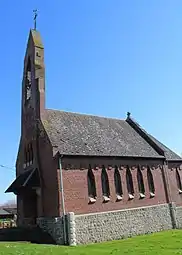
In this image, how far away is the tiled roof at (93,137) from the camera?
27.1 metres

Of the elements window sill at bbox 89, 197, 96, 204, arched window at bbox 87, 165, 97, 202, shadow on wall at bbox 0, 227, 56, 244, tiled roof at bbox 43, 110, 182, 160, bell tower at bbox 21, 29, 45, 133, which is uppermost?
bell tower at bbox 21, 29, 45, 133

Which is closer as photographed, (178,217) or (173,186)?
(178,217)

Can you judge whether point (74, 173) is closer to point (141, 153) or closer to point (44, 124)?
point (44, 124)

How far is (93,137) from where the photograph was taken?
30.2m

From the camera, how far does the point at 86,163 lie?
1053 inches

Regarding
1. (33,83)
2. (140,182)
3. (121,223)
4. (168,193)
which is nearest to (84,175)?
(121,223)

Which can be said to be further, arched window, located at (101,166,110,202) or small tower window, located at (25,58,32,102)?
small tower window, located at (25,58,32,102)

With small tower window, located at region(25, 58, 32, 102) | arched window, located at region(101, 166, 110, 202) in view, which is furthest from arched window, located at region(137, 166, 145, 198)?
small tower window, located at region(25, 58, 32, 102)

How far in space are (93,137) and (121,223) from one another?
8.14m

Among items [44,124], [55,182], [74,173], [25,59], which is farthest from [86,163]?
[25,59]

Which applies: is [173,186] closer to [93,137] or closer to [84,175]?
[93,137]

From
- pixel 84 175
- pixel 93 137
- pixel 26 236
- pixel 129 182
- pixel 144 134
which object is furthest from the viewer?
pixel 144 134

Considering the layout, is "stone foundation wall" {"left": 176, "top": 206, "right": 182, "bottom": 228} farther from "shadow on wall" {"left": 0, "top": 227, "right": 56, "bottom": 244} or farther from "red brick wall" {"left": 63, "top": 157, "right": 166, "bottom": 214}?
"shadow on wall" {"left": 0, "top": 227, "right": 56, "bottom": 244}

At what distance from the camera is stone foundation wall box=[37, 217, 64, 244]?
23875mm
